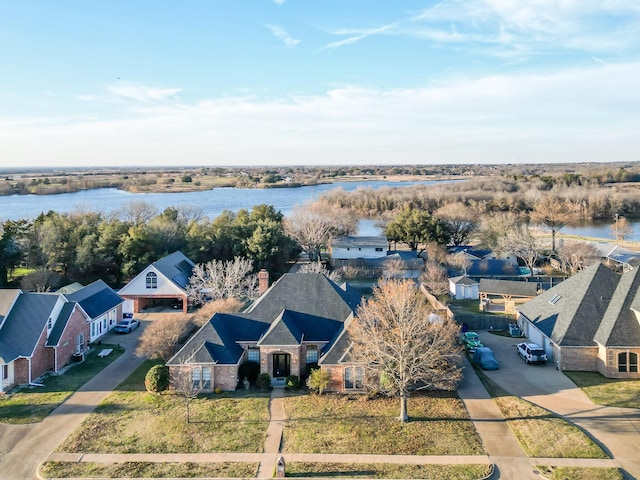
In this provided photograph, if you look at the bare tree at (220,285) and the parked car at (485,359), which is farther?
the bare tree at (220,285)

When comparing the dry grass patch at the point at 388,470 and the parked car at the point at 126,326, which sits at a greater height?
the dry grass patch at the point at 388,470

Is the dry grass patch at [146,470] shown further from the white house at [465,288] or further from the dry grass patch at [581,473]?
the white house at [465,288]

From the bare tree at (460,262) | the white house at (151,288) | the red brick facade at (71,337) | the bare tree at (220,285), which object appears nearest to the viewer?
the red brick facade at (71,337)

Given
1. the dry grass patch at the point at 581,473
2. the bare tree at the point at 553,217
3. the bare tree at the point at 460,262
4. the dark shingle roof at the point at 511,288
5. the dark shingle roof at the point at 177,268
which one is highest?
the bare tree at the point at 553,217

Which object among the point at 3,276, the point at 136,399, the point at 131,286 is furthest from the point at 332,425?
the point at 3,276

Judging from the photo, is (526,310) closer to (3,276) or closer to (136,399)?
(136,399)

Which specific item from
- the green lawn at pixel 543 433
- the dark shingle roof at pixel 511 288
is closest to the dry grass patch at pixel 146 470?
the green lawn at pixel 543 433

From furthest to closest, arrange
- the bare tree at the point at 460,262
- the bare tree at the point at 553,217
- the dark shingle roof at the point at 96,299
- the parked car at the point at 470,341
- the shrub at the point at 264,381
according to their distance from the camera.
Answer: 1. the bare tree at the point at 553,217
2. the bare tree at the point at 460,262
3. the dark shingle roof at the point at 96,299
4. the parked car at the point at 470,341
5. the shrub at the point at 264,381
